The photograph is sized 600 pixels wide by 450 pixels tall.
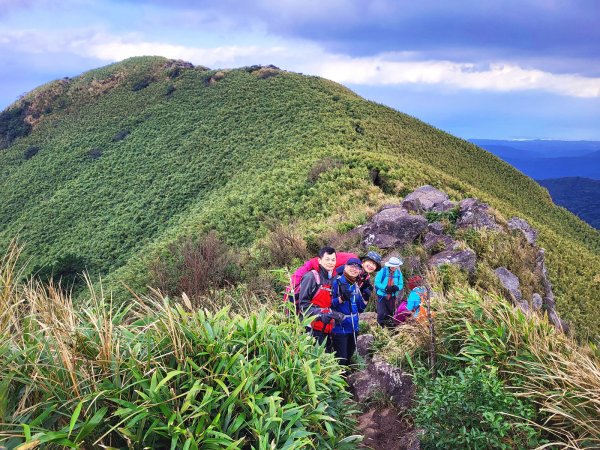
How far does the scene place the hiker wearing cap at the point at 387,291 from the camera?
632 cm

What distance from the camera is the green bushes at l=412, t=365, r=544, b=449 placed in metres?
3.16

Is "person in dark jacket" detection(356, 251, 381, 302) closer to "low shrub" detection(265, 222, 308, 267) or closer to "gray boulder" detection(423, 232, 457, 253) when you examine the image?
"gray boulder" detection(423, 232, 457, 253)

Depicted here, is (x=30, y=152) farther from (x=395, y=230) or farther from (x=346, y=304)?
(x=346, y=304)

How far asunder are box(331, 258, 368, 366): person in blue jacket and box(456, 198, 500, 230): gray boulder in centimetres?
681

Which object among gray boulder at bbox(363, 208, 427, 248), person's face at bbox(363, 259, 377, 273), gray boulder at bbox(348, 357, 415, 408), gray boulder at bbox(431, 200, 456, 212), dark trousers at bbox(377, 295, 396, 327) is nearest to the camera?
gray boulder at bbox(348, 357, 415, 408)

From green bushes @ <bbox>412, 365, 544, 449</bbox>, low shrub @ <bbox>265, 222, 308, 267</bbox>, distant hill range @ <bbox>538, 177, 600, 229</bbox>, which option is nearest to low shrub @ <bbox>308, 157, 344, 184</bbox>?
low shrub @ <bbox>265, 222, 308, 267</bbox>

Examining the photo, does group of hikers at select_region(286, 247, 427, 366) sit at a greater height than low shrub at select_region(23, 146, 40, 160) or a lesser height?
lesser

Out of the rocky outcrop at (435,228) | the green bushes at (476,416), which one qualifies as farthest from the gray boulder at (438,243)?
the green bushes at (476,416)

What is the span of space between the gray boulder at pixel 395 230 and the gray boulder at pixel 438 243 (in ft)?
1.17

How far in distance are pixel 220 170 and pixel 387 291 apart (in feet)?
86.6

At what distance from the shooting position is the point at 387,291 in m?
6.32

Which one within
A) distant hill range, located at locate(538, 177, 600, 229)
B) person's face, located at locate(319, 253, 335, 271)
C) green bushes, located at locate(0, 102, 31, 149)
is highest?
green bushes, located at locate(0, 102, 31, 149)

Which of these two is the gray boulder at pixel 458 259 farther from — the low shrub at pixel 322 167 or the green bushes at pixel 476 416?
the low shrub at pixel 322 167

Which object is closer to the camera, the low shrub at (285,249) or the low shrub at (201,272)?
the low shrub at (201,272)
